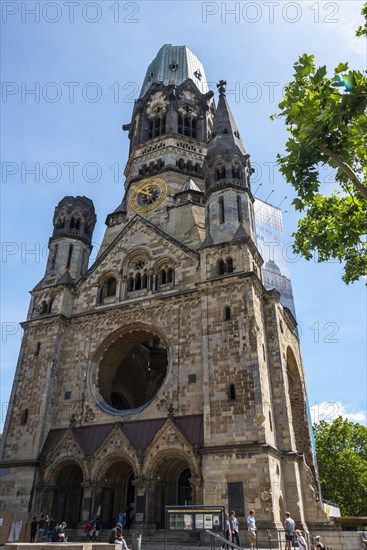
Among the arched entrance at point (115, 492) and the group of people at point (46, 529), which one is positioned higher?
the arched entrance at point (115, 492)

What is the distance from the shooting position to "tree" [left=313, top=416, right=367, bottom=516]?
4319cm

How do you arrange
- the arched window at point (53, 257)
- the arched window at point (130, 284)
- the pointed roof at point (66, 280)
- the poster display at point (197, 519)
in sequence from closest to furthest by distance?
the poster display at point (197, 519) < the arched window at point (130, 284) < the pointed roof at point (66, 280) < the arched window at point (53, 257)

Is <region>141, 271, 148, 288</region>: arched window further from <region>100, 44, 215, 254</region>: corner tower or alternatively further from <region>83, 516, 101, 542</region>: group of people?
<region>83, 516, 101, 542</region>: group of people

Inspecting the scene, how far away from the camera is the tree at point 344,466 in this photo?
4319cm

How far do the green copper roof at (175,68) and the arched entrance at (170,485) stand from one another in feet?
126

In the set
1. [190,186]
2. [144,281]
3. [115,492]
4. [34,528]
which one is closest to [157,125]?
[190,186]

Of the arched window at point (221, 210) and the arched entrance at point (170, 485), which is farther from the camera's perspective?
the arched window at point (221, 210)

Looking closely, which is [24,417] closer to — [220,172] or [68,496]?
[68,496]

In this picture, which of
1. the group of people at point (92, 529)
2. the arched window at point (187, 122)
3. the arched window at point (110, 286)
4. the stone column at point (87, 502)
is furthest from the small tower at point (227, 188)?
the group of people at point (92, 529)

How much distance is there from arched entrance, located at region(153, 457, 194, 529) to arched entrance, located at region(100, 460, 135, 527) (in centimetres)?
241

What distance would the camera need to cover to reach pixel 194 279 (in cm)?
2786

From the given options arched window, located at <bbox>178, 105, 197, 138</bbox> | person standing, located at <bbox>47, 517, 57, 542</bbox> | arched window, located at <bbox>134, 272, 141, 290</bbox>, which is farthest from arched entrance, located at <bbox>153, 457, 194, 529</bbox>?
arched window, located at <bbox>178, 105, 197, 138</bbox>

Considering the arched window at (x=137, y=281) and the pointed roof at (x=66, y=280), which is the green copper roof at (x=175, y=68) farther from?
the pointed roof at (x=66, y=280)

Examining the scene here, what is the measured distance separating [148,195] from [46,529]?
25176mm
